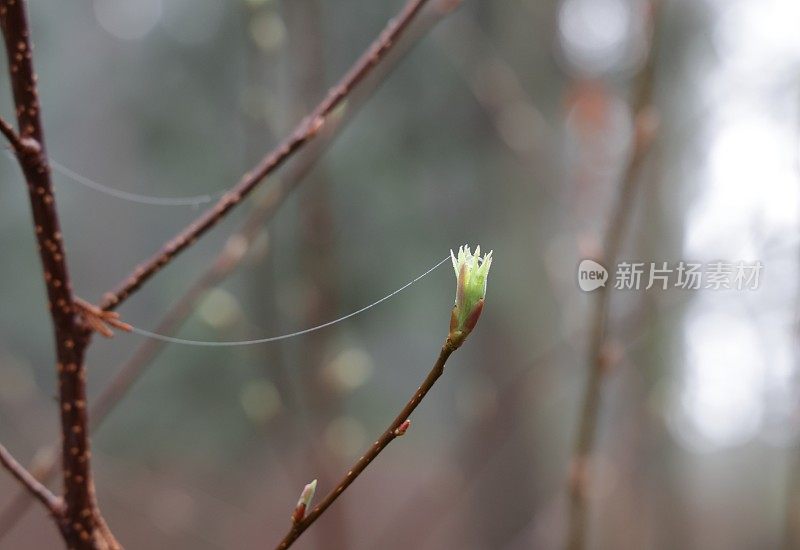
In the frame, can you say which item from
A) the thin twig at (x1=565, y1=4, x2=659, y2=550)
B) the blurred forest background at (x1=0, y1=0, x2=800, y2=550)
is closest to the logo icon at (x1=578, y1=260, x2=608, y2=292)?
the thin twig at (x1=565, y1=4, x2=659, y2=550)

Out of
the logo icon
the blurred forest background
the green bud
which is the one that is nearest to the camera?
the green bud

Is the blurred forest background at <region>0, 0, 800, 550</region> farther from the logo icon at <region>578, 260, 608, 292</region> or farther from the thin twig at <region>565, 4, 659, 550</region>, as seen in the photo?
the logo icon at <region>578, 260, 608, 292</region>

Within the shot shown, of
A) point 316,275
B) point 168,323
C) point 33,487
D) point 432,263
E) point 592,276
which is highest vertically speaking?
point 432,263

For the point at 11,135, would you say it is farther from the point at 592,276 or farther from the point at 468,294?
the point at 592,276

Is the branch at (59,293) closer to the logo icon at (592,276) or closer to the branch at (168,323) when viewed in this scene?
the branch at (168,323)

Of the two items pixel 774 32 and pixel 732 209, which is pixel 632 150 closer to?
pixel 732 209

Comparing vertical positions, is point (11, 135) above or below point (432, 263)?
below

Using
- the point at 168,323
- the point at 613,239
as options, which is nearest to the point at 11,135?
the point at 168,323
